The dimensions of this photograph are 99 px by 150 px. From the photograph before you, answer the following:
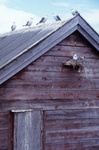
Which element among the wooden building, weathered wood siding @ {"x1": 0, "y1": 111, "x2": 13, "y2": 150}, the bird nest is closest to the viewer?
weathered wood siding @ {"x1": 0, "y1": 111, "x2": 13, "y2": 150}

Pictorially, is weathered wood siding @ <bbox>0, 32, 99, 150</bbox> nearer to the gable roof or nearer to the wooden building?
the wooden building

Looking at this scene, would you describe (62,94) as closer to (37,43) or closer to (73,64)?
(73,64)

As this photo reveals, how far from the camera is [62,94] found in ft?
36.1

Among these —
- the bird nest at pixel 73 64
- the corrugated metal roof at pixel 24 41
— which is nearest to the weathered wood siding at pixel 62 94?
the bird nest at pixel 73 64

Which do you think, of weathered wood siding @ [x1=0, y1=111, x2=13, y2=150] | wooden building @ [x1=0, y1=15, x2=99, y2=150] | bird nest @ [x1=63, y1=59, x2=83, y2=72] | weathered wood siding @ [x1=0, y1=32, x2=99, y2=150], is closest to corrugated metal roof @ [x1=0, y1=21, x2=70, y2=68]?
wooden building @ [x1=0, y1=15, x2=99, y2=150]

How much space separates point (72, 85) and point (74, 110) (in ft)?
2.50

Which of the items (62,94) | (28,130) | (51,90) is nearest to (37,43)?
(51,90)

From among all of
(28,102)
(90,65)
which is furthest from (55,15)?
(28,102)

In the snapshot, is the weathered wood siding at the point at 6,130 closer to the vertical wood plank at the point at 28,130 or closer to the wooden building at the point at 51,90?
the wooden building at the point at 51,90

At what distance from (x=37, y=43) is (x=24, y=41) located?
1.28 meters

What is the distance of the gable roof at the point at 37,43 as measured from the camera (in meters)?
9.84

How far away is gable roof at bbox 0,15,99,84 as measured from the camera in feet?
32.3

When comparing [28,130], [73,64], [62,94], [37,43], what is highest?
[37,43]

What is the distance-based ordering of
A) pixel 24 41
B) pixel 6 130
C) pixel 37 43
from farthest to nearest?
pixel 24 41
pixel 37 43
pixel 6 130
